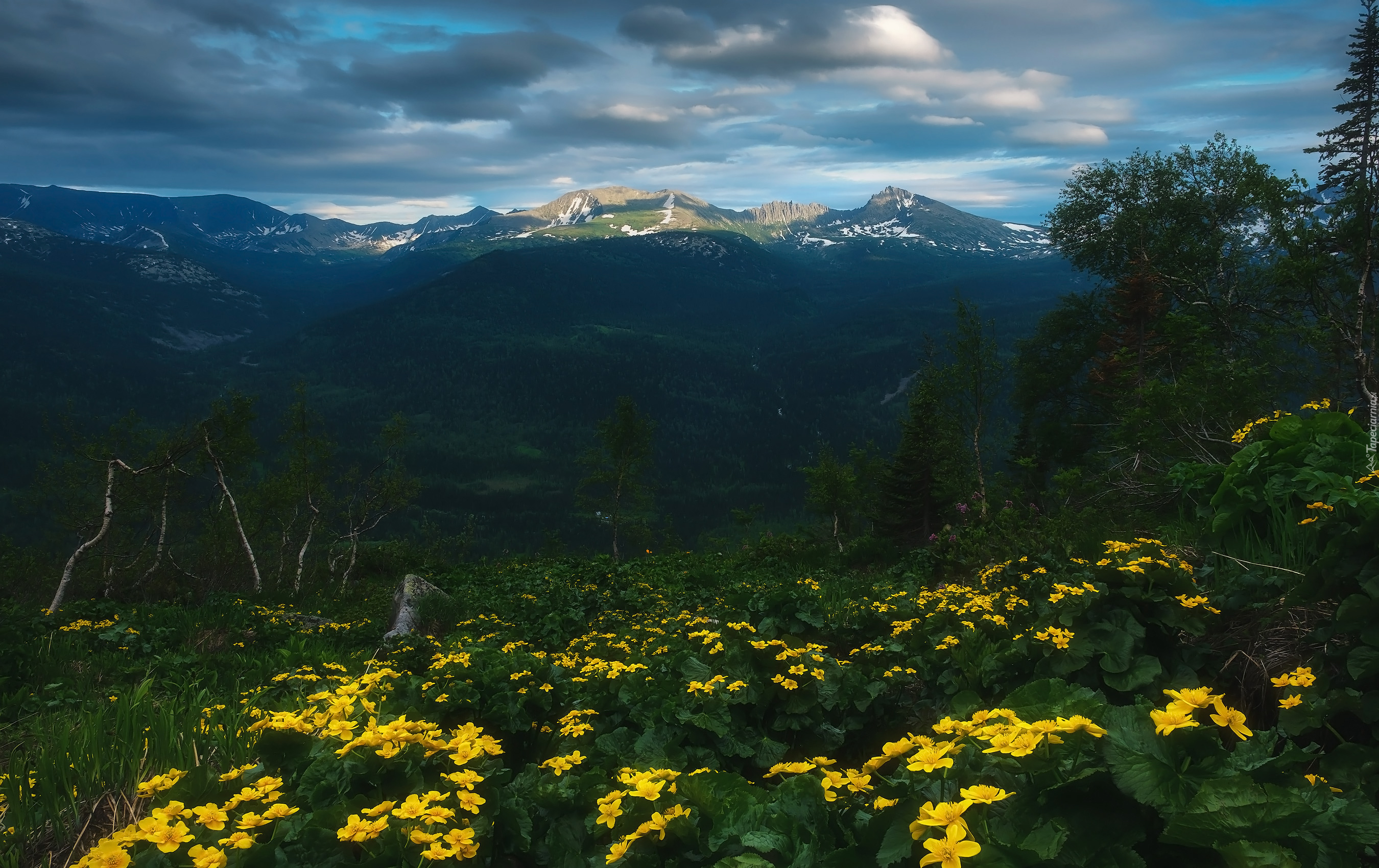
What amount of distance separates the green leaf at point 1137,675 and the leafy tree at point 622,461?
38.3m

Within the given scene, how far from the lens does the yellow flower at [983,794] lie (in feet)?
5.26

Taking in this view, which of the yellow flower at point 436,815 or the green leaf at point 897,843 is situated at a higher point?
the green leaf at point 897,843

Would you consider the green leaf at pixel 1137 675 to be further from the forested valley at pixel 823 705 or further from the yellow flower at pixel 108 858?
the yellow flower at pixel 108 858

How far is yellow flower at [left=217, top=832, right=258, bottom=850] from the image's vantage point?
2.00 m

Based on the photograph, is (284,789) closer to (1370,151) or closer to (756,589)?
(756,589)

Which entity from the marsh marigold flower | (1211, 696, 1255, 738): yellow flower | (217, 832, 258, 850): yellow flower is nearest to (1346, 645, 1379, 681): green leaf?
(1211, 696, 1255, 738): yellow flower

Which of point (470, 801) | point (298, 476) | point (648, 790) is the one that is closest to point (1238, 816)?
point (648, 790)

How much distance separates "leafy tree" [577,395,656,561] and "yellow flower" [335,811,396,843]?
129 feet

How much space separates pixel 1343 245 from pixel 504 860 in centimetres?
2672

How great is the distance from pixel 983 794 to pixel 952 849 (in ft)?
0.51

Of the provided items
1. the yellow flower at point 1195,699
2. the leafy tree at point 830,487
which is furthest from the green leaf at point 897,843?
the leafy tree at point 830,487

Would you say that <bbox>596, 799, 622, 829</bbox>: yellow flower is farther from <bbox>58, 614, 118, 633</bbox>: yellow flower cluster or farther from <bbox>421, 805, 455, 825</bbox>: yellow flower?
<bbox>58, 614, 118, 633</bbox>: yellow flower cluster

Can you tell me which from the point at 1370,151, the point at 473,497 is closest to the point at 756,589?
the point at 1370,151

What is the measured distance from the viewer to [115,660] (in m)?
7.59
